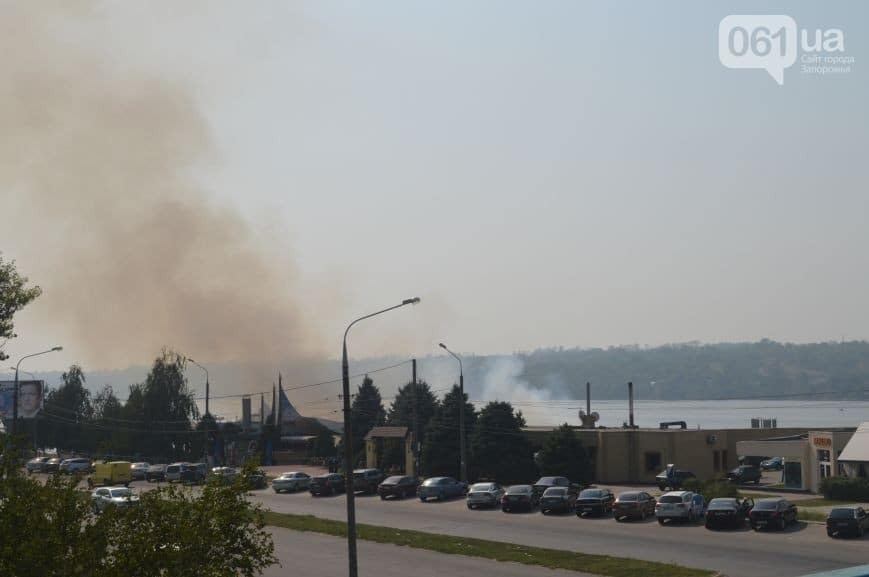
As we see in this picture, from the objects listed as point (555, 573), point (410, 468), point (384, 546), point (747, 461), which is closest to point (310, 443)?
point (410, 468)

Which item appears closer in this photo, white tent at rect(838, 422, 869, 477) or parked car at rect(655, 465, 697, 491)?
white tent at rect(838, 422, 869, 477)

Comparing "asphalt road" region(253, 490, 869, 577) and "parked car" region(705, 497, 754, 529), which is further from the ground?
"parked car" region(705, 497, 754, 529)

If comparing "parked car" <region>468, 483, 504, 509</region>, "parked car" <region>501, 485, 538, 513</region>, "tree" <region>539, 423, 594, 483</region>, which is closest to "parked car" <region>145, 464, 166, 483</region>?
"tree" <region>539, 423, 594, 483</region>

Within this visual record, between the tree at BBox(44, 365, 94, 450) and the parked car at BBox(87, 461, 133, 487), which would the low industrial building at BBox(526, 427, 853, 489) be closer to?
the parked car at BBox(87, 461, 133, 487)

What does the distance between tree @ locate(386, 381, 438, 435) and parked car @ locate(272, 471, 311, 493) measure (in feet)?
33.3

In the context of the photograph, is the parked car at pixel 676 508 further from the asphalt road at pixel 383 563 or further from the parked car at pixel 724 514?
the asphalt road at pixel 383 563

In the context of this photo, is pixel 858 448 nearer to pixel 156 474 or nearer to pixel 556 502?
pixel 556 502

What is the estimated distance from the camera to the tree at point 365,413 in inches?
3727

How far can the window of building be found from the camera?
222ft

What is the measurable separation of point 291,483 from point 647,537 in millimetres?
34509

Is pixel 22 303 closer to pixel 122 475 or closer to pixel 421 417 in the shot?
pixel 122 475

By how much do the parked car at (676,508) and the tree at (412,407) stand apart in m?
30.7

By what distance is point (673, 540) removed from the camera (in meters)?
39.1

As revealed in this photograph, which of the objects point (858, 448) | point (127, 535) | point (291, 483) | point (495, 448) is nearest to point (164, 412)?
point (291, 483)
